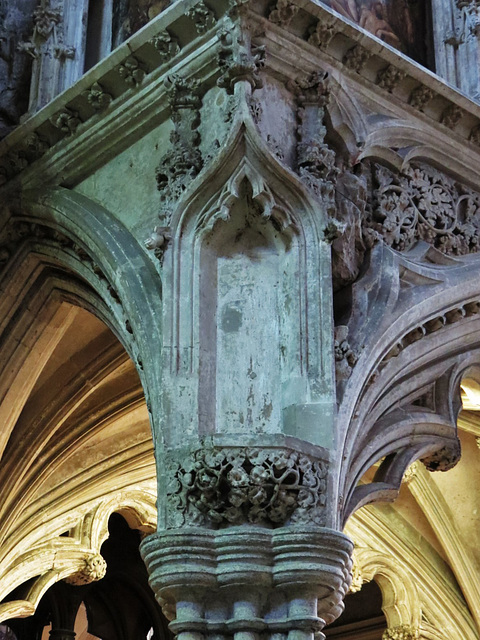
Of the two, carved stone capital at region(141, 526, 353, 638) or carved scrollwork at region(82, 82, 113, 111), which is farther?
carved scrollwork at region(82, 82, 113, 111)

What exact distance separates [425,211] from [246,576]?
2.63m

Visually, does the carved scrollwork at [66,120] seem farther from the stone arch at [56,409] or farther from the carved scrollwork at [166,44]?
the carved scrollwork at [166,44]

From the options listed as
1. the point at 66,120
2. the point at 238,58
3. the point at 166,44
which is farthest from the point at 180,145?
the point at 66,120

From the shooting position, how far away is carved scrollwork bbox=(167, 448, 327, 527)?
510 centimetres

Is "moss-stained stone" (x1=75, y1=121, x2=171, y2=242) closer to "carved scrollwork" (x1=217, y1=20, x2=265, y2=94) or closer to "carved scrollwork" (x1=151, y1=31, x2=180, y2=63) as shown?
"carved scrollwork" (x1=151, y1=31, x2=180, y2=63)

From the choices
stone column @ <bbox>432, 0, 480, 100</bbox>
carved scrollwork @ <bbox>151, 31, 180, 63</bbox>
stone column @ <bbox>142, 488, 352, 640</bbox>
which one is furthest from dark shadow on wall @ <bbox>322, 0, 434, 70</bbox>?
stone column @ <bbox>142, 488, 352, 640</bbox>

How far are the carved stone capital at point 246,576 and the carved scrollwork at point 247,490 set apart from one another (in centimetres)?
8

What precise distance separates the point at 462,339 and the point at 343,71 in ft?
5.20

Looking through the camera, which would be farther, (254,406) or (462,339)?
(462,339)

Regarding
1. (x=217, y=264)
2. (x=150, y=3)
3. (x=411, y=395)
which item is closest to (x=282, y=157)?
(x=217, y=264)

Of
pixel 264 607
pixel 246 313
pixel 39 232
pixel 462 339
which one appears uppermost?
pixel 39 232

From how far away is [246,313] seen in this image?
5.74 meters

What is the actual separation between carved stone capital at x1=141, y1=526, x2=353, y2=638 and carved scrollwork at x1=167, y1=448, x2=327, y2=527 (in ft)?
0.25

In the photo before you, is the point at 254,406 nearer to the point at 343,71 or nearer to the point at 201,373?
the point at 201,373
